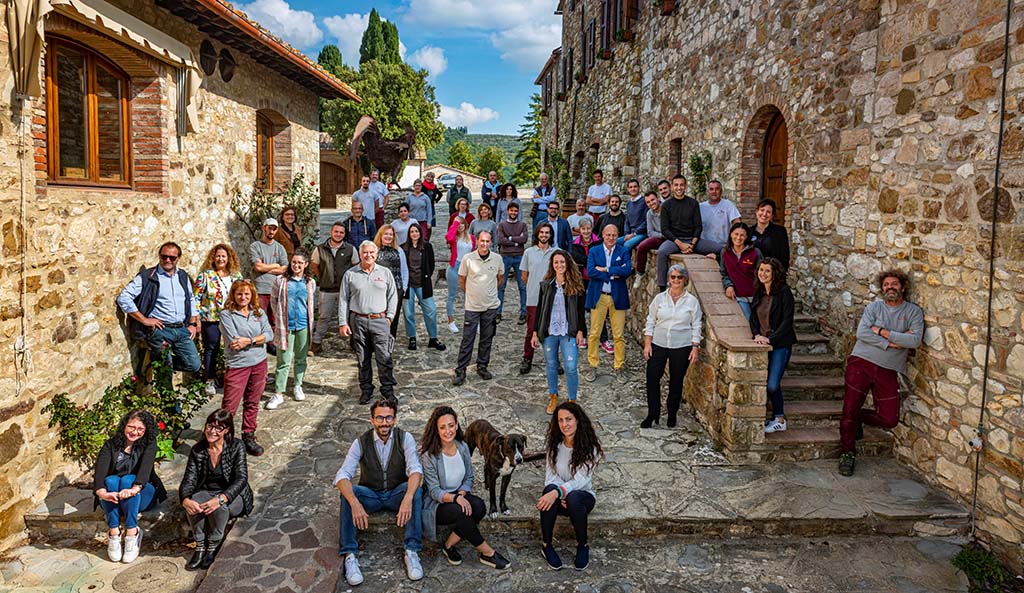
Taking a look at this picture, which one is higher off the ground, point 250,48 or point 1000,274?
point 250,48

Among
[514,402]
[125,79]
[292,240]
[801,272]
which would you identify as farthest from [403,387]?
[801,272]

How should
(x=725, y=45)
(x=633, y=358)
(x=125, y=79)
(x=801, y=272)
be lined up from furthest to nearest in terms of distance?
1. (x=725, y=45)
2. (x=633, y=358)
3. (x=801, y=272)
4. (x=125, y=79)

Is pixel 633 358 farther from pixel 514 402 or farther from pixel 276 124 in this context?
pixel 276 124

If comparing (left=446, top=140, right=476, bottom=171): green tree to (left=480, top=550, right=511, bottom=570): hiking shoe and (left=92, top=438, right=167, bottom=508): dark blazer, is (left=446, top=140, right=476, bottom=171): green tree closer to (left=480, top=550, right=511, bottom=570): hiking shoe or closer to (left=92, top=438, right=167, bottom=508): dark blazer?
(left=92, top=438, right=167, bottom=508): dark blazer

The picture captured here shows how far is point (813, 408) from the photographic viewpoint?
6.30 m

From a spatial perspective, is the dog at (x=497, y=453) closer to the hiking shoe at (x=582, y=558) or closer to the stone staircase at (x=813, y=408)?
the hiking shoe at (x=582, y=558)

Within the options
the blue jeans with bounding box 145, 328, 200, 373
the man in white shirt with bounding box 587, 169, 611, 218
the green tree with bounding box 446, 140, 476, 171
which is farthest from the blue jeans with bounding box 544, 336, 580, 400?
the green tree with bounding box 446, 140, 476, 171

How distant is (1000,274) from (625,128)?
10134 millimetres

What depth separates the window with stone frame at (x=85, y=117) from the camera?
5574mm

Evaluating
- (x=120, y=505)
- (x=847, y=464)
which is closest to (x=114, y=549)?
(x=120, y=505)

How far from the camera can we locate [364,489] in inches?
184

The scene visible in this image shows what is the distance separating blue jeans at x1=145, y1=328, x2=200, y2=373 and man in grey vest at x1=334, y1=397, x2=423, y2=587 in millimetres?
2617

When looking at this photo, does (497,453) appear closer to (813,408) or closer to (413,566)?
(413,566)

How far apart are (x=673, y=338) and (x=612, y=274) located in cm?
147
